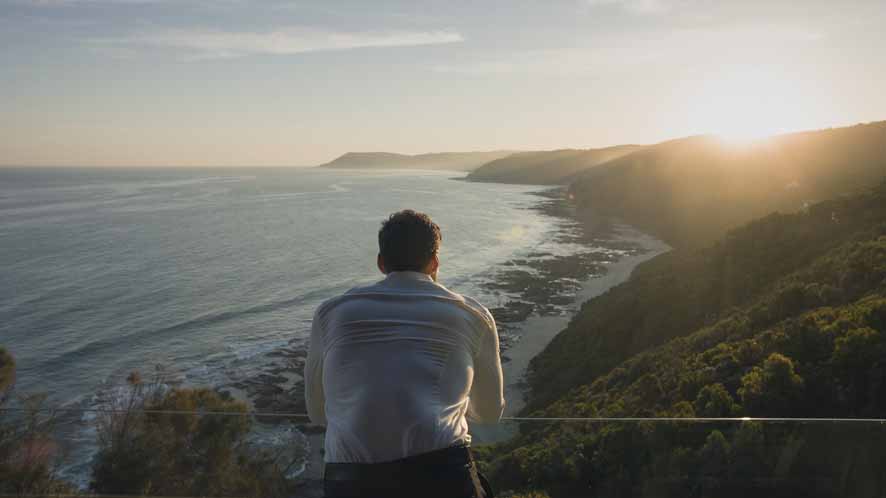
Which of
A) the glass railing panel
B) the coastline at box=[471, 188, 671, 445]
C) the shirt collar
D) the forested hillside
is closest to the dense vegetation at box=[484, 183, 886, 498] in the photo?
the glass railing panel

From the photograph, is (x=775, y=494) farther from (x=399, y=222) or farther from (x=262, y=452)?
(x=262, y=452)

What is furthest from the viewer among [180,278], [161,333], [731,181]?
[731,181]

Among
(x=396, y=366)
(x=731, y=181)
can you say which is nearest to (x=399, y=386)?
(x=396, y=366)

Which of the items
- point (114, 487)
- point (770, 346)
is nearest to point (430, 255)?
point (114, 487)

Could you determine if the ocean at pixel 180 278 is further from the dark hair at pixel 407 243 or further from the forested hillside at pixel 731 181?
the dark hair at pixel 407 243

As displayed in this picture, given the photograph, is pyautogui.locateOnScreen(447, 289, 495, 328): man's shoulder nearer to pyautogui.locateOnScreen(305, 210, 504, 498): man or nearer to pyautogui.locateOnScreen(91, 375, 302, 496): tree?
pyautogui.locateOnScreen(305, 210, 504, 498): man

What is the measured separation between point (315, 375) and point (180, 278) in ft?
130

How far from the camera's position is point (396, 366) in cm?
170

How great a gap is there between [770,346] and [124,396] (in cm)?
1851

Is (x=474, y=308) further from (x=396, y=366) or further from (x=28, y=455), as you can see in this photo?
(x=28, y=455)

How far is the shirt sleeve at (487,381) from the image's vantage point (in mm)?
1957

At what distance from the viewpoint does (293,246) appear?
52312mm

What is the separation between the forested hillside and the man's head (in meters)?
41.9

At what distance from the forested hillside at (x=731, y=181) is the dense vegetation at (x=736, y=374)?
2208cm
